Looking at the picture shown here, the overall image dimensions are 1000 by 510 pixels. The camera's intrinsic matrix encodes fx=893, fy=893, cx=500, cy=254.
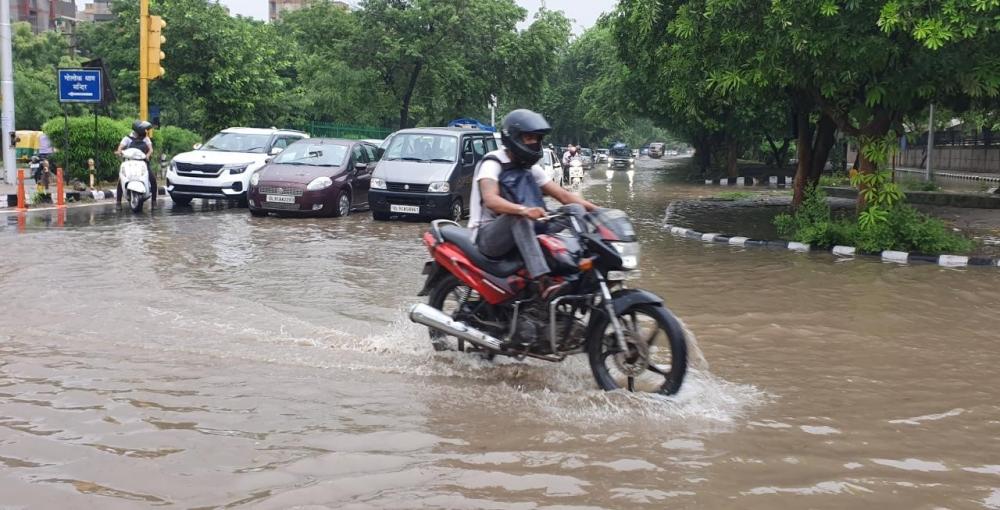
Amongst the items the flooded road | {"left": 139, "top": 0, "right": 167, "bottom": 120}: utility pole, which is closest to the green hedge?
{"left": 139, "top": 0, "right": 167, "bottom": 120}: utility pole

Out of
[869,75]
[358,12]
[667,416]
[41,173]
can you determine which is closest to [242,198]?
[41,173]

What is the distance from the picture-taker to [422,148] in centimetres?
1669

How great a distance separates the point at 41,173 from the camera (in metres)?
19.7

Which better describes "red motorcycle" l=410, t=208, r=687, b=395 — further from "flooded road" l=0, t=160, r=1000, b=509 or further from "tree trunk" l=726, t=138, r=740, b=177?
"tree trunk" l=726, t=138, r=740, b=177

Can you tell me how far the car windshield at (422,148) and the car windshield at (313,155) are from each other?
1.21 m

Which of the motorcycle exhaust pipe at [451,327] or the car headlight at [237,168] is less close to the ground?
the car headlight at [237,168]

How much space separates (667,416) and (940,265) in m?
7.91

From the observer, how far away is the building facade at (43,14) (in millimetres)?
77188

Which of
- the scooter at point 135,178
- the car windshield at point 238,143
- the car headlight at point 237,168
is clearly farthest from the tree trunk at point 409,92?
the scooter at point 135,178

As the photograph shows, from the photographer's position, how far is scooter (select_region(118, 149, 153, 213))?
16.2m

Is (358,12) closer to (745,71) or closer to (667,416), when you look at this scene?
(745,71)

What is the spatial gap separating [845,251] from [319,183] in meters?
9.01

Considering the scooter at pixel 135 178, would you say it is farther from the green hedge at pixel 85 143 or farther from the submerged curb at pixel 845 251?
the submerged curb at pixel 845 251

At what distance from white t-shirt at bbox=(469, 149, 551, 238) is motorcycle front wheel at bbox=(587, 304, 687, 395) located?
3.64ft
